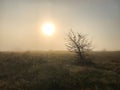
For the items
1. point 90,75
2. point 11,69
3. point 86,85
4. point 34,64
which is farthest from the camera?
point 34,64

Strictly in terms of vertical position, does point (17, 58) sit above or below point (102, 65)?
above

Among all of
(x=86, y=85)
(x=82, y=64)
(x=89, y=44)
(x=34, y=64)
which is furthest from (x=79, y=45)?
(x=86, y=85)

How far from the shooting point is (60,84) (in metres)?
13.7

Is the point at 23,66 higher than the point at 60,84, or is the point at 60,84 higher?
the point at 23,66

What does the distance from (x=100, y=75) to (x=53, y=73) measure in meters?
3.45

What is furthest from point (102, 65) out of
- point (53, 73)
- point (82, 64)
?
point (53, 73)

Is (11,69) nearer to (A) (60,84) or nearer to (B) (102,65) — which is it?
(A) (60,84)

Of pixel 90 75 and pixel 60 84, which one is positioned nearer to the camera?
pixel 60 84

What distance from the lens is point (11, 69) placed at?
1794cm

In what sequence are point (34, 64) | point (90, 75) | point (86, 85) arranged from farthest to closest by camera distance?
point (34, 64) → point (90, 75) → point (86, 85)

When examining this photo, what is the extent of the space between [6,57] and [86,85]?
11308 millimetres

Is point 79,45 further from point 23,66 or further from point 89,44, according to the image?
point 23,66

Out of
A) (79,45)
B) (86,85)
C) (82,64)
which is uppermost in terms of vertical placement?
(79,45)

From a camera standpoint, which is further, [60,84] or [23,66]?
[23,66]
